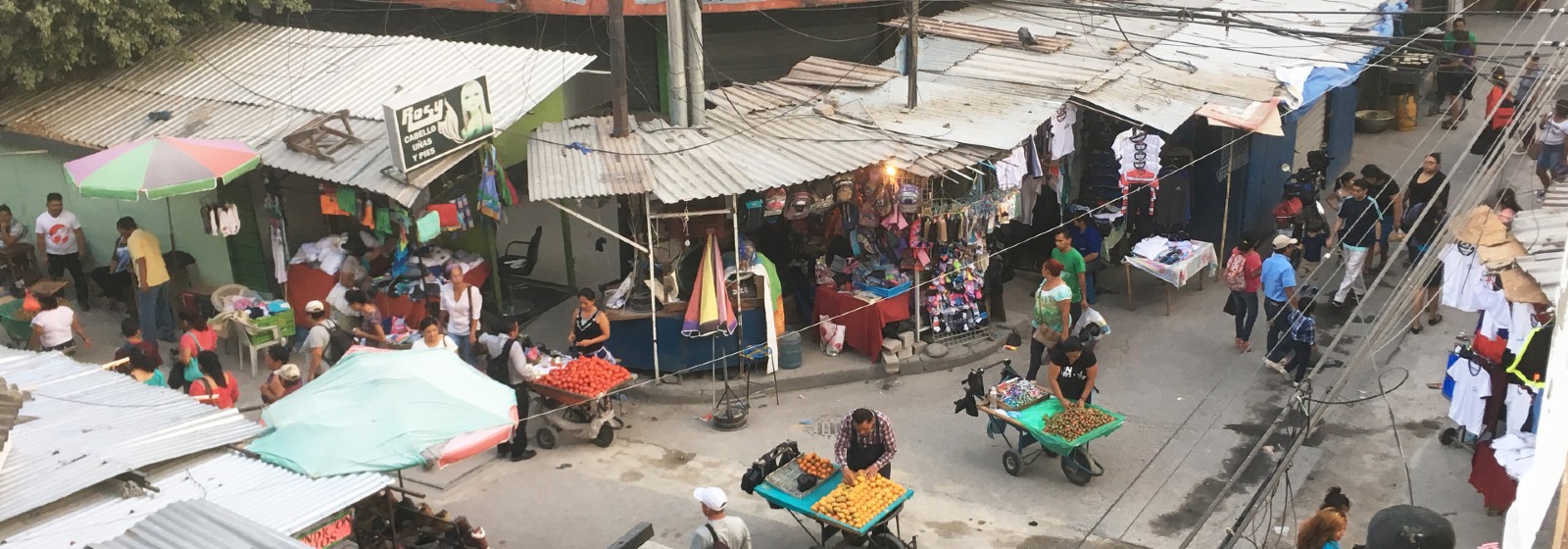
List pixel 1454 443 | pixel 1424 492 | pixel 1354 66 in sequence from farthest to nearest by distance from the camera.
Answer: pixel 1354 66 → pixel 1454 443 → pixel 1424 492

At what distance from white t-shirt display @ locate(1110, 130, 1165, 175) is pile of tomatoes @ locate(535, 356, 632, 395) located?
666cm

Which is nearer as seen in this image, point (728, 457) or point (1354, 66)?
point (728, 457)

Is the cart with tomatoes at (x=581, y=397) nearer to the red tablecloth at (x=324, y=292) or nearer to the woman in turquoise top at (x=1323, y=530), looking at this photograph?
the red tablecloth at (x=324, y=292)

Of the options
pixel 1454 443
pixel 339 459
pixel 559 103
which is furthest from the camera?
pixel 559 103

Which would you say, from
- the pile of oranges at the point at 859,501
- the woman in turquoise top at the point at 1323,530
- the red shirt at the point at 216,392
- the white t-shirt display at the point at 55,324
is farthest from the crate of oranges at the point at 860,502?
the white t-shirt display at the point at 55,324

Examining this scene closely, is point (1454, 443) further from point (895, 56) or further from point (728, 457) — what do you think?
point (895, 56)

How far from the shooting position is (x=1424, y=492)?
1131 cm

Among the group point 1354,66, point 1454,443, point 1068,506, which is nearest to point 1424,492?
point 1454,443

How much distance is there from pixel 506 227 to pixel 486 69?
3329 mm

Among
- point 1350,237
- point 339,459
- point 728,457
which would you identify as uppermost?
point 339,459

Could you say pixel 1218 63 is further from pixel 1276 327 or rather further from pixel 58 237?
pixel 58 237

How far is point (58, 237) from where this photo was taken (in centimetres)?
1557

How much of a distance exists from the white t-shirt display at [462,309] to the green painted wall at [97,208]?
11.5ft

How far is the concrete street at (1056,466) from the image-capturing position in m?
11.2
